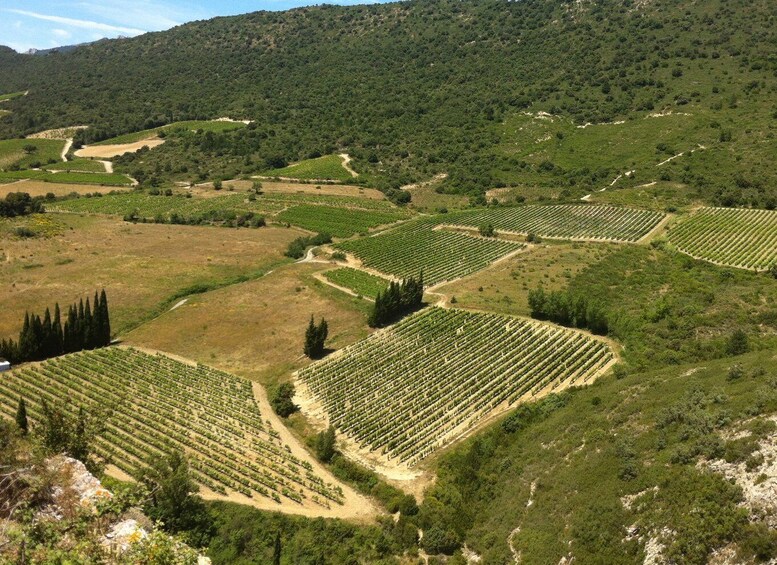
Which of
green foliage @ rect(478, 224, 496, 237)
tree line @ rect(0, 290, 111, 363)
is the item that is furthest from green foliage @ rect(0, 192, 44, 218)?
green foliage @ rect(478, 224, 496, 237)

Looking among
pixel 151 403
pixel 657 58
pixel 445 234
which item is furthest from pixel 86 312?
pixel 657 58

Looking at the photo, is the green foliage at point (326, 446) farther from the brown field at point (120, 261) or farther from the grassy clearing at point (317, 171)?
the grassy clearing at point (317, 171)

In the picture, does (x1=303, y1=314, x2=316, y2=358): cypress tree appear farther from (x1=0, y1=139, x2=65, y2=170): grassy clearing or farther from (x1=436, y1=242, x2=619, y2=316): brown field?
(x1=0, y1=139, x2=65, y2=170): grassy clearing

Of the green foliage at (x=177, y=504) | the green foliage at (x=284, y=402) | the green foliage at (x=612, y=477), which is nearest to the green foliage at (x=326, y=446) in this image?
the green foliage at (x=284, y=402)

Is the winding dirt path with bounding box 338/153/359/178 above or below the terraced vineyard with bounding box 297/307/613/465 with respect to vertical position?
→ above

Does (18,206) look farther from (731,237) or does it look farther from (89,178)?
(731,237)
